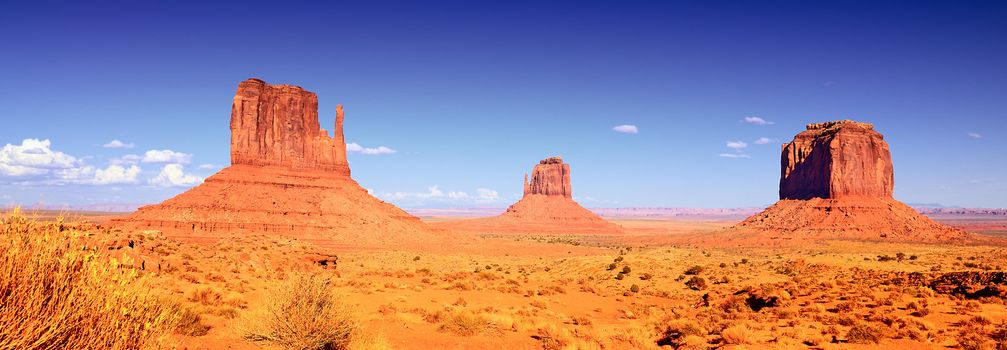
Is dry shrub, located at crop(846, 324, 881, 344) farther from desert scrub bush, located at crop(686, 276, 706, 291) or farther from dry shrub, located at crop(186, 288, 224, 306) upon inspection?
dry shrub, located at crop(186, 288, 224, 306)

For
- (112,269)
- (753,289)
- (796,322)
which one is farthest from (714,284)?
(112,269)

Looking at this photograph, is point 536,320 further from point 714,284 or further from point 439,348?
point 714,284

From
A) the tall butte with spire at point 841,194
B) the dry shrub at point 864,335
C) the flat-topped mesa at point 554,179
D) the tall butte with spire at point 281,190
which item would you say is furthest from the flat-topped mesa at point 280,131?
the flat-topped mesa at point 554,179

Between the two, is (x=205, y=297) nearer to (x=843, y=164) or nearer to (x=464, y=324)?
(x=464, y=324)

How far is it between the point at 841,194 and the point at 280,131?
84.8 metres

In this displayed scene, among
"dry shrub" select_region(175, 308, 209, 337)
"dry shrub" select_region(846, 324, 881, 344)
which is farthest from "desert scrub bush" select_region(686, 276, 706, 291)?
"dry shrub" select_region(175, 308, 209, 337)

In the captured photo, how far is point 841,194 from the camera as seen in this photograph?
84.1m

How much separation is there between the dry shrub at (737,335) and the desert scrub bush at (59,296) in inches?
456

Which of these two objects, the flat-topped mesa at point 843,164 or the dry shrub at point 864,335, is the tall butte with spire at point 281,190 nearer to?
the dry shrub at point 864,335

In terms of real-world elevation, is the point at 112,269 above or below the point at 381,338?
above

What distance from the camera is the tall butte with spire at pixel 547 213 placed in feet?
439

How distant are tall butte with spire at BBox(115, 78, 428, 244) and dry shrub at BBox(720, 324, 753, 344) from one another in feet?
180

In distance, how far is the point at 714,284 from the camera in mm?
26188

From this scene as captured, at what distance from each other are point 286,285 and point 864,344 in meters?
12.1
